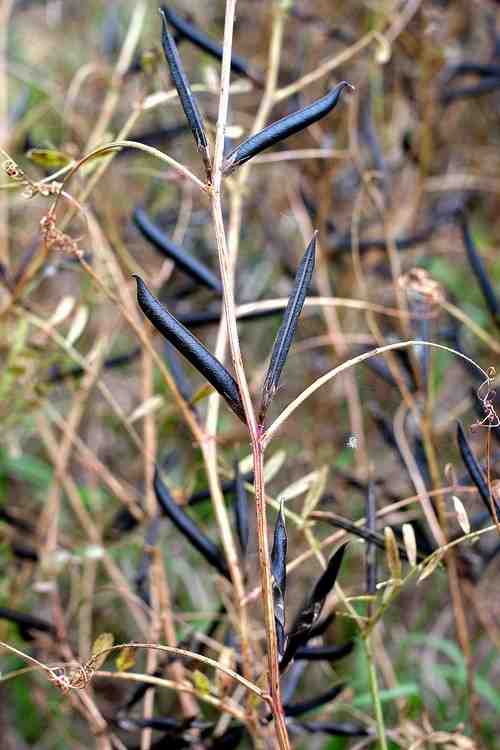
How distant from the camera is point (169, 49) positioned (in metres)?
0.67

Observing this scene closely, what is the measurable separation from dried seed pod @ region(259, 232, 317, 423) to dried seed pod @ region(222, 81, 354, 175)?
0.07 meters

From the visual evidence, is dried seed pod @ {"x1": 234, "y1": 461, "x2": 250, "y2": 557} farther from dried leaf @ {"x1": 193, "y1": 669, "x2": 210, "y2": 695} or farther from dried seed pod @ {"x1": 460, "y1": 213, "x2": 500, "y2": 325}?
dried seed pod @ {"x1": 460, "y1": 213, "x2": 500, "y2": 325}

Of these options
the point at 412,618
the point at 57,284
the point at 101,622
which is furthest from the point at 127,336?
the point at 412,618

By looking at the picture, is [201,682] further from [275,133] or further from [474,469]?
[275,133]

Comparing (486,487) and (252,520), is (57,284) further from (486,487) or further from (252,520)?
(486,487)

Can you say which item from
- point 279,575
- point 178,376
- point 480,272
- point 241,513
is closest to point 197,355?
point 279,575

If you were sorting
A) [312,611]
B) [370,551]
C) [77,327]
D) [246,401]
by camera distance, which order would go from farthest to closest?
[77,327], [370,551], [312,611], [246,401]

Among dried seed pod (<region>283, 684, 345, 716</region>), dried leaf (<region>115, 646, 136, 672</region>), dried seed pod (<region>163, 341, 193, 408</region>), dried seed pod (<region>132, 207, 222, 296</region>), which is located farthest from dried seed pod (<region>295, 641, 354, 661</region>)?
dried seed pod (<region>132, 207, 222, 296</region>)

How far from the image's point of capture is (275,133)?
25.0 inches

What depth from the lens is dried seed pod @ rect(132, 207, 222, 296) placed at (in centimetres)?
92

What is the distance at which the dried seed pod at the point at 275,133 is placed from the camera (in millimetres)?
599

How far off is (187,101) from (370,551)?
16.7 inches

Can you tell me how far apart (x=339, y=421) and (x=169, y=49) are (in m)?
0.99

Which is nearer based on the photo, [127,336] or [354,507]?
[354,507]
